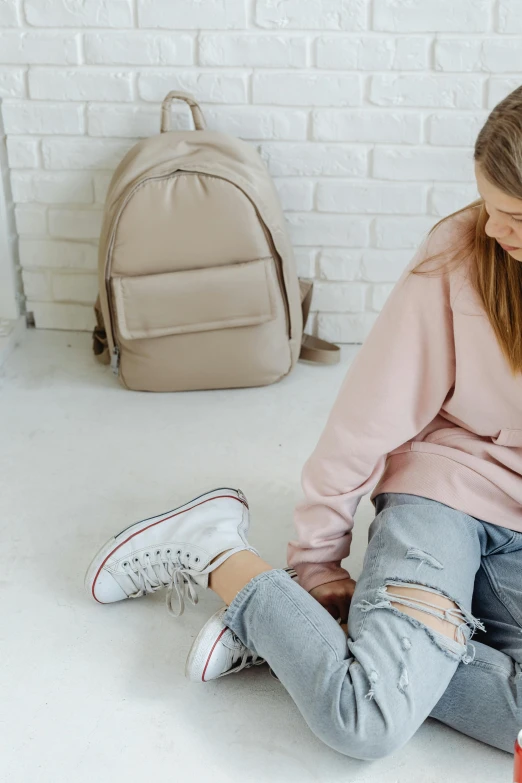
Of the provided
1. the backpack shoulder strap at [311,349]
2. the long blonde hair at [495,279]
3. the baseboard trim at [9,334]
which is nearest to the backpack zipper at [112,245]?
the backpack shoulder strap at [311,349]

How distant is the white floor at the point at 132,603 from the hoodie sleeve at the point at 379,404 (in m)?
0.20

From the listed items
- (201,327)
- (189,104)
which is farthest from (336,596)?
(189,104)

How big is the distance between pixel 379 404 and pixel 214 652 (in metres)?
0.36

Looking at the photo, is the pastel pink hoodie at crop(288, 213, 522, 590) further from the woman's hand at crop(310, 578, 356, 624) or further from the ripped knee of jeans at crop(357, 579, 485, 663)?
the ripped knee of jeans at crop(357, 579, 485, 663)

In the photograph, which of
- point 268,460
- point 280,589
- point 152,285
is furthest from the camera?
point 152,285

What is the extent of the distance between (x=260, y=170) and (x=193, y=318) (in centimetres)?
33

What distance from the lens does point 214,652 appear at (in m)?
1.06

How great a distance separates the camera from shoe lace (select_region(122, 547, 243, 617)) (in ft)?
3.89

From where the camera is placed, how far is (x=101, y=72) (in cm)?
184

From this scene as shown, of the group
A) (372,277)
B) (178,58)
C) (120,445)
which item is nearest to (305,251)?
(372,277)

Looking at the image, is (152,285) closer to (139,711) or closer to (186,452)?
(186,452)

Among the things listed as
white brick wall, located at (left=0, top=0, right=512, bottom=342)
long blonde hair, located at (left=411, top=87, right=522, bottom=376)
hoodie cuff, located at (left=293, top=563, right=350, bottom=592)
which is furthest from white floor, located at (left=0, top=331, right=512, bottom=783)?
long blonde hair, located at (left=411, top=87, right=522, bottom=376)

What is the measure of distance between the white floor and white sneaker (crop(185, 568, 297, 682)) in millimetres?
40

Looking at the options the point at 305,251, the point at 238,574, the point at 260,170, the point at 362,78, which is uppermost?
the point at 362,78
